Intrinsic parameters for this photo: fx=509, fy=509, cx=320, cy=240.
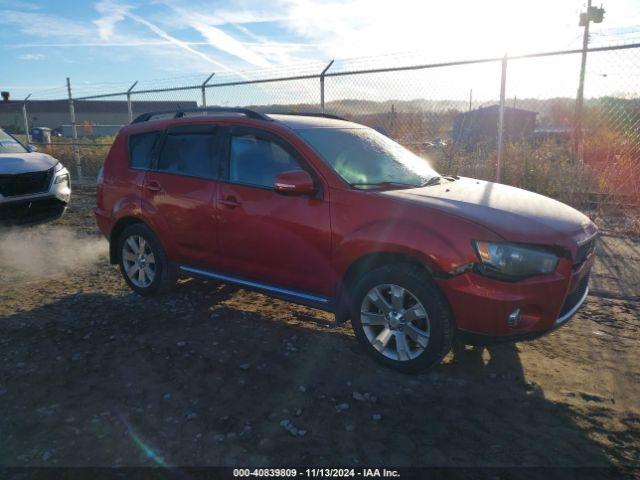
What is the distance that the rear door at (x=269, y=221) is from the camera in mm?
3812

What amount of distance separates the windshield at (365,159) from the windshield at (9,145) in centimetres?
655

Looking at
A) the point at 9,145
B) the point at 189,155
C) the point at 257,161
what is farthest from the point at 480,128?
the point at 257,161

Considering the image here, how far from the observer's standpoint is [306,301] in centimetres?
393

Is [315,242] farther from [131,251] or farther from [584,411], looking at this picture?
[131,251]

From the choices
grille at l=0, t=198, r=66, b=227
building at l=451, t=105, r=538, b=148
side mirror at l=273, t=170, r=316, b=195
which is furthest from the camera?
building at l=451, t=105, r=538, b=148

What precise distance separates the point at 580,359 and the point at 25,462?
3.66 meters

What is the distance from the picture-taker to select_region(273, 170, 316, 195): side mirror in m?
3.70

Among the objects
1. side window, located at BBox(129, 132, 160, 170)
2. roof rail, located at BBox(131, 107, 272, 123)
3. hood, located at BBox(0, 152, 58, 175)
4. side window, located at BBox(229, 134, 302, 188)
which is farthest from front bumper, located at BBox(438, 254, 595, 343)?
hood, located at BBox(0, 152, 58, 175)

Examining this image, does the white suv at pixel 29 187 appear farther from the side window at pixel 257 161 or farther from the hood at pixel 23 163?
the side window at pixel 257 161

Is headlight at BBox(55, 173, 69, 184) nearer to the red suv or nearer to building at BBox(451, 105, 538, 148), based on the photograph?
the red suv

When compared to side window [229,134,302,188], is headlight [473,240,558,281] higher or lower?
lower

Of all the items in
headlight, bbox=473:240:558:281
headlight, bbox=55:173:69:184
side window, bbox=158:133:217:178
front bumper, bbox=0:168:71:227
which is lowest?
front bumper, bbox=0:168:71:227

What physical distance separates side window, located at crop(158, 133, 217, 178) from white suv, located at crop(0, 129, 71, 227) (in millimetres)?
3855

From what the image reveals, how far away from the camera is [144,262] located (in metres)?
5.12
